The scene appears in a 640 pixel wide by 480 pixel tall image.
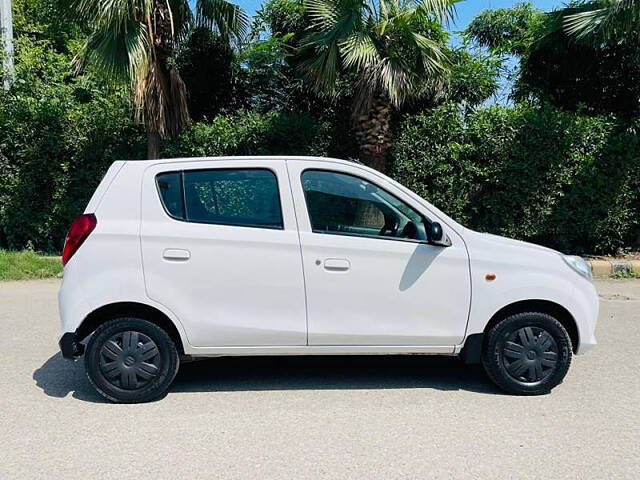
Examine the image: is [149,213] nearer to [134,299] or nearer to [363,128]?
[134,299]

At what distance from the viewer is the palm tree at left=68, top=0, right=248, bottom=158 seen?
9469mm

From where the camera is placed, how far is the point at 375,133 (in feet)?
A: 34.1

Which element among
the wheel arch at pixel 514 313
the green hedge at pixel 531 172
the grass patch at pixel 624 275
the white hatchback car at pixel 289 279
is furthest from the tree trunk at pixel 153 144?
the grass patch at pixel 624 275

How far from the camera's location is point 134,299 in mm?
4188

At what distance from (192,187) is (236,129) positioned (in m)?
6.73

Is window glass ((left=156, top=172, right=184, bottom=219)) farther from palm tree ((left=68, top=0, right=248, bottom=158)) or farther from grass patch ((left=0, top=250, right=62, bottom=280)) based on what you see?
grass patch ((left=0, top=250, right=62, bottom=280))

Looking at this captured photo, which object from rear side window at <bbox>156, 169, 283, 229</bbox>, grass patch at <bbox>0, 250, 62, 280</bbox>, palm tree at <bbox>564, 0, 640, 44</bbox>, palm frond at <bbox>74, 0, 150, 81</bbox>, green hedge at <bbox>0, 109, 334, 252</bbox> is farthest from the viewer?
green hedge at <bbox>0, 109, 334, 252</bbox>

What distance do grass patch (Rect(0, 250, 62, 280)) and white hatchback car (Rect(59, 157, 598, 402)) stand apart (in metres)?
6.11

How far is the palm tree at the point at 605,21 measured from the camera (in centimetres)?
930

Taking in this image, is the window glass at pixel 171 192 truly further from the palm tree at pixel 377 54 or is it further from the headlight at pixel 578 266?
the palm tree at pixel 377 54

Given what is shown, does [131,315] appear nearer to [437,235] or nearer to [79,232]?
[79,232]

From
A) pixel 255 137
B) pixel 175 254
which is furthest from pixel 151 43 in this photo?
pixel 175 254

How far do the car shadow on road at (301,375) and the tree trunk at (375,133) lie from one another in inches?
220

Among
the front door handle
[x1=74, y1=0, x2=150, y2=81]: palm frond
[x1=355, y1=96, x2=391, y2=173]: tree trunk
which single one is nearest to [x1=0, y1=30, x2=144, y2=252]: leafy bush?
[x1=74, y1=0, x2=150, y2=81]: palm frond
